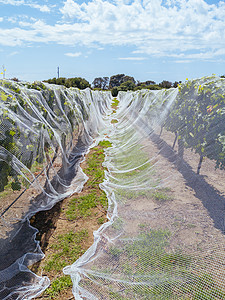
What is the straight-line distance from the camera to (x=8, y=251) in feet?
8.17

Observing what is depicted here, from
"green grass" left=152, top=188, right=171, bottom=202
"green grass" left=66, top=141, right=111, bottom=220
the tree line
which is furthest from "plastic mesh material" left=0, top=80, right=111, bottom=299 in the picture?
the tree line

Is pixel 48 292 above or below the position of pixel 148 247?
below

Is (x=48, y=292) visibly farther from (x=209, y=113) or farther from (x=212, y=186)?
(x=209, y=113)

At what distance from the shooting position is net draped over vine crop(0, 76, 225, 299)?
200 cm

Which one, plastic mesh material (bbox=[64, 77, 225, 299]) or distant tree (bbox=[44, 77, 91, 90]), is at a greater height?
distant tree (bbox=[44, 77, 91, 90])

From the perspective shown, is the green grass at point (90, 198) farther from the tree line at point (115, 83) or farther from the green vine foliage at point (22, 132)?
the tree line at point (115, 83)

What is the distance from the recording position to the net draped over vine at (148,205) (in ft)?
6.55

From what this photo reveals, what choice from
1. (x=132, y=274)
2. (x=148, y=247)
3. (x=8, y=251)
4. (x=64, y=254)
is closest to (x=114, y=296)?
(x=132, y=274)

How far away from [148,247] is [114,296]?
589 millimetres

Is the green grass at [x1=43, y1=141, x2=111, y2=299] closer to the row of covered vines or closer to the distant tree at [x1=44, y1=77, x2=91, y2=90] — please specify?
Answer: the row of covered vines

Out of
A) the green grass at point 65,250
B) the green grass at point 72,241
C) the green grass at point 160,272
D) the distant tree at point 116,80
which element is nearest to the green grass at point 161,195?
the green grass at point 160,272

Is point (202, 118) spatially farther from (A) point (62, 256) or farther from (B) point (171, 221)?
(A) point (62, 256)

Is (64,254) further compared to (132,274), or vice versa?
(64,254)

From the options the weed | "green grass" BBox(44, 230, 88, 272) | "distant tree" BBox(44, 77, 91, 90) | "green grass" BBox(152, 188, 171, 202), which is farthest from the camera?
"distant tree" BBox(44, 77, 91, 90)
